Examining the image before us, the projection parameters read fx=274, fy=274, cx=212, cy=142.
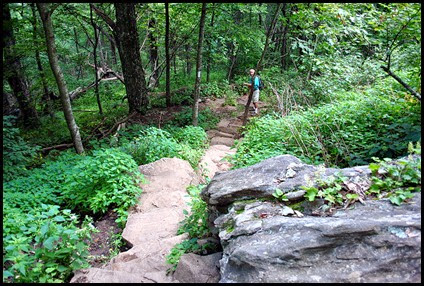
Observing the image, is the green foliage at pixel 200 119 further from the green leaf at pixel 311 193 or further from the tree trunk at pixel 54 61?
the green leaf at pixel 311 193

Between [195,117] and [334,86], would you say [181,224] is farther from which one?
[334,86]

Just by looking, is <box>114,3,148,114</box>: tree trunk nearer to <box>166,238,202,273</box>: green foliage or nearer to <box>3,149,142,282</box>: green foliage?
<box>3,149,142,282</box>: green foliage

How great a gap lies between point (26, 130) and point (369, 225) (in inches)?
489

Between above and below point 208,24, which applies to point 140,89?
below

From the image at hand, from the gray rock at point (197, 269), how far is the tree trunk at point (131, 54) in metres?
9.14

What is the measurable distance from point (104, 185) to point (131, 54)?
691cm

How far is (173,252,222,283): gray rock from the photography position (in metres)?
2.75

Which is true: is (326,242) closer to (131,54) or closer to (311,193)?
(311,193)

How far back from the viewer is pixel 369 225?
6.99 feet

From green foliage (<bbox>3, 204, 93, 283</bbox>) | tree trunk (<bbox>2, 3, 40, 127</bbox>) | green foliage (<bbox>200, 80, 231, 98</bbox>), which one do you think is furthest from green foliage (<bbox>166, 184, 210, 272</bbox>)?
green foliage (<bbox>200, 80, 231, 98</bbox>)

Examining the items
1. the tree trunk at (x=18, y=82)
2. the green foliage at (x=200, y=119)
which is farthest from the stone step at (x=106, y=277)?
the tree trunk at (x=18, y=82)

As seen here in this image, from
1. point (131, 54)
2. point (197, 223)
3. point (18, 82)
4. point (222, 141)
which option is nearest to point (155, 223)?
point (197, 223)

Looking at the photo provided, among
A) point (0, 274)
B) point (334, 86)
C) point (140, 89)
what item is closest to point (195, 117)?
point (140, 89)

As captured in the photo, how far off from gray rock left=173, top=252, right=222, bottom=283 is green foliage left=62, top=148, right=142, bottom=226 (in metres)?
2.33
